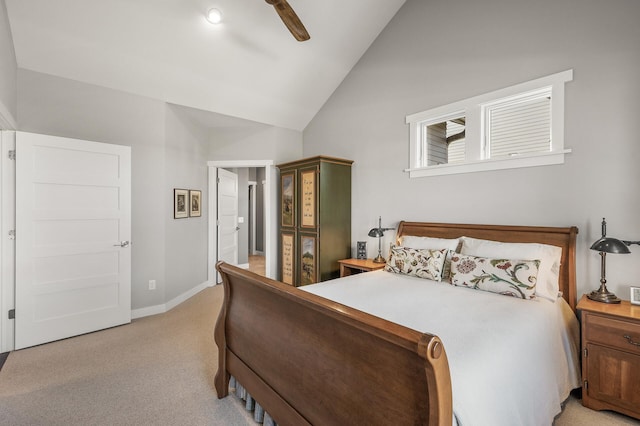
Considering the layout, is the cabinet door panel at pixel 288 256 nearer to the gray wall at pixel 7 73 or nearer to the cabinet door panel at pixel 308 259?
the cabinet door panel at pixel 308 259

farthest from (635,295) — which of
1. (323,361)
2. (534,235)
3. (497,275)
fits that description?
(323,361)

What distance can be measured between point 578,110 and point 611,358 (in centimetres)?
180

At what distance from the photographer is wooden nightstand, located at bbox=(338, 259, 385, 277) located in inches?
136

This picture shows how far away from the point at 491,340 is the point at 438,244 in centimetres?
157

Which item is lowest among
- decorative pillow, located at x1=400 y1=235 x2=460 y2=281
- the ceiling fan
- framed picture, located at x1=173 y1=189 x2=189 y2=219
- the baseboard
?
the baseboard

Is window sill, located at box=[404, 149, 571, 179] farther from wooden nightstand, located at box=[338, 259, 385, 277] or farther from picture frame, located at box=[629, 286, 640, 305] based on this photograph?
wooden nightstand, located at box=[338, 259, 385, 277]

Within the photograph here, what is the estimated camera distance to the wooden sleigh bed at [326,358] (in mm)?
924

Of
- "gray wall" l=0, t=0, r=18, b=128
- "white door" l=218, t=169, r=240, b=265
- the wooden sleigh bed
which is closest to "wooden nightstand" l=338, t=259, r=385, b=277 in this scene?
the wooden sleigh bed

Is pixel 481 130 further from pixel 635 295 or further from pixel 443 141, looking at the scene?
pixel 635 295

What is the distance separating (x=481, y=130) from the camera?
9.70 ft

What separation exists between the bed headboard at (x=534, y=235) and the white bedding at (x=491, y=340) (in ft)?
0.73

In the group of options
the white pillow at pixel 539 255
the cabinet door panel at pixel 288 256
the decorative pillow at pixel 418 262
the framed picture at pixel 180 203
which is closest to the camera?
the white pillow at pixel 539 255

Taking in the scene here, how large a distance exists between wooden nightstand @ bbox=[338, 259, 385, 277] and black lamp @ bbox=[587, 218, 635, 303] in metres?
1.86

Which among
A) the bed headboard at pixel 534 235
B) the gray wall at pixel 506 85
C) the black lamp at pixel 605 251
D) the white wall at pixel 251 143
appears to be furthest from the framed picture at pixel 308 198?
the black lamp at pixel 605 251
